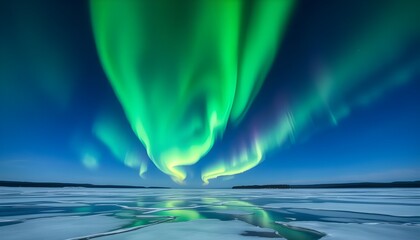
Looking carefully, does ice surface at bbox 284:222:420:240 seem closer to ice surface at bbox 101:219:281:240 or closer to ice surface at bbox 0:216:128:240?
ice surface at bbox 101:219:281:240

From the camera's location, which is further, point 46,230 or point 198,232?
point 46,230

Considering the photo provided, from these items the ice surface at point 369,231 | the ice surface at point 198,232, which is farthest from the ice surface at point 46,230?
the ice surface at point 369,231

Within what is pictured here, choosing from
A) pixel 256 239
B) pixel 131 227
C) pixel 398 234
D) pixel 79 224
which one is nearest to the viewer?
pixel 256 239

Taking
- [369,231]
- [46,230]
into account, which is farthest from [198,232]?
[369,231]

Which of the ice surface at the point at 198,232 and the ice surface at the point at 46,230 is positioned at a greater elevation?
the ice surface at the point at 46,230

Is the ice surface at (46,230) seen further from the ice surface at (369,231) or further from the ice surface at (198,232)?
the ice surface at (369,231)

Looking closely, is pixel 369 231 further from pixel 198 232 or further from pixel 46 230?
pixel 46 230

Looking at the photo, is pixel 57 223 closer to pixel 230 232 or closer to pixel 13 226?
pixel 13 226

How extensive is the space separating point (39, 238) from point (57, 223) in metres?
1.87

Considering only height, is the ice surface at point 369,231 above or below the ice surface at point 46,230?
below

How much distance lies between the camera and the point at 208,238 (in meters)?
4.76

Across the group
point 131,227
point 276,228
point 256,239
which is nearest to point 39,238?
point 131,227

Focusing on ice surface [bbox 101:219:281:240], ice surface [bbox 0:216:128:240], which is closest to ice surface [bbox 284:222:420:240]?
ice surface [bbox 101:219:281:240]

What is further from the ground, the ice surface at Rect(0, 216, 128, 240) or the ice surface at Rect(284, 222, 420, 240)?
the ice surface at Rect(0, 216, 128, 240)
